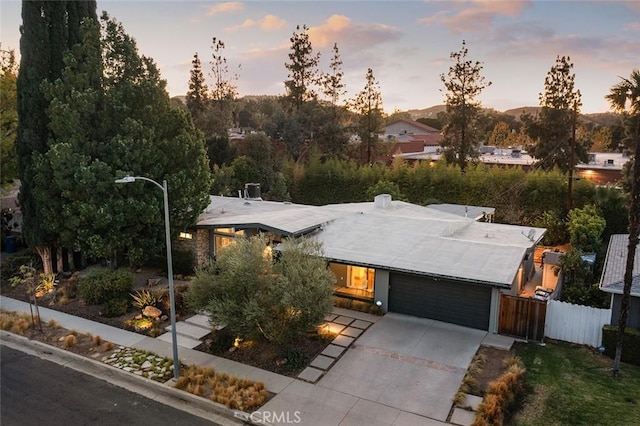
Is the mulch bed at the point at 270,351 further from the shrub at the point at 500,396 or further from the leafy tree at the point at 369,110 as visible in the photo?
the leafy tree at the point at 369,110

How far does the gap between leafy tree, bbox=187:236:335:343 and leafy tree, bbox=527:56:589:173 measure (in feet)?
95.8

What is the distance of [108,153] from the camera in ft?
70.8

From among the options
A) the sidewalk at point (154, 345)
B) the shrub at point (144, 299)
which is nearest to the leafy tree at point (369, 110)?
the shrub at point (144, 299)

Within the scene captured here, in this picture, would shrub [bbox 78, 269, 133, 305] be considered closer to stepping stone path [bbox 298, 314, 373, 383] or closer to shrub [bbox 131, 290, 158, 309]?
shrub [bbox 131, 290, 158, 309]

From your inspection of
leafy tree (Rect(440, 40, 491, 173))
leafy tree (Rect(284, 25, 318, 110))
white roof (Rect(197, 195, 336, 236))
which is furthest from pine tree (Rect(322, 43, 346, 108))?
white roof (Rect(197, 195, 336, 236))

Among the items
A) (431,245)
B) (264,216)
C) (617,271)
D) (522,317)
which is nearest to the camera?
(522,317)

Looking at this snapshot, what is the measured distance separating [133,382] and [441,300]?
1190 cm

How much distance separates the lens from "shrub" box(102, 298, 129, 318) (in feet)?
Result: 64.7

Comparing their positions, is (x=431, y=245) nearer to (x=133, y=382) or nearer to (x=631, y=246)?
(x=631, y=246)

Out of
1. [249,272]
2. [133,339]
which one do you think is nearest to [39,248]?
[133,339]

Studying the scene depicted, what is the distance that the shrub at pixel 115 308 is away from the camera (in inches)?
776

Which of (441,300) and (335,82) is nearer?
(441,300)

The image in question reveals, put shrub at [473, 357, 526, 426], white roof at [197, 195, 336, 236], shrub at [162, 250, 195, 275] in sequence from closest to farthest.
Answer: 1. shrub at [473, 357, 526, 426]
2. white roof at [197, 195, 336, 236]
3. shrub at [162, 250, 195, 275]

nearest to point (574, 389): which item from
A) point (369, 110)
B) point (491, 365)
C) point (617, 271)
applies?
point (491, 365)
